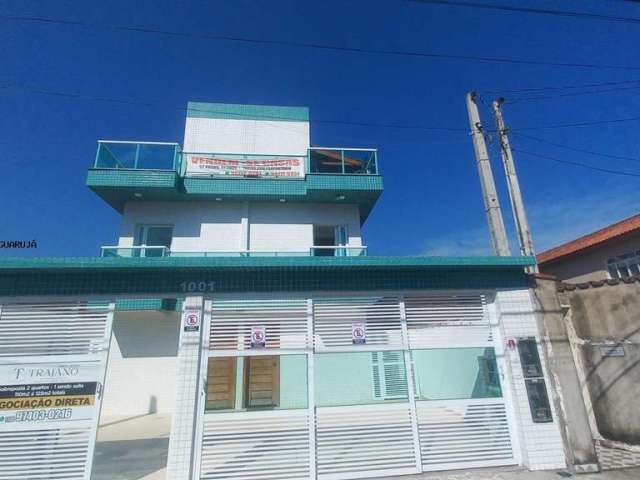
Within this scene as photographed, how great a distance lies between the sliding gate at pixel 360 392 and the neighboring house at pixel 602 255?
7884mm

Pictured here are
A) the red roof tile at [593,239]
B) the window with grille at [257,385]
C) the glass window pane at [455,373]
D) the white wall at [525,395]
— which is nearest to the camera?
the white wall at [525,395]

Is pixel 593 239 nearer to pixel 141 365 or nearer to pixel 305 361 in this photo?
pixel 305 361

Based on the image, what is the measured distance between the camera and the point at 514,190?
1028 cm

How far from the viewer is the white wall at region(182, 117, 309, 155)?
517 inches

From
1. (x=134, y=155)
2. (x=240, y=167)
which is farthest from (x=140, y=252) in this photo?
(x=240, y=167)

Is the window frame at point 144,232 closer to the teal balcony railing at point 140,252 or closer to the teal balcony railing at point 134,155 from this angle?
the teal balcony railing at point 140,252

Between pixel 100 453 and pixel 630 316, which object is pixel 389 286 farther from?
pixel 100 453

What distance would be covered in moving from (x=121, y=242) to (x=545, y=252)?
1641 cm

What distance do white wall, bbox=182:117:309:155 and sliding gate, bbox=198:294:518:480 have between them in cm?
913

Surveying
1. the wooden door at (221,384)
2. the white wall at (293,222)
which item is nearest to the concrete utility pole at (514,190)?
the white wall at (293,222)

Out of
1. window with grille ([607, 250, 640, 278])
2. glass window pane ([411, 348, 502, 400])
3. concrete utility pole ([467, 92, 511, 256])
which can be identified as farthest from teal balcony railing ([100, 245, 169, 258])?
window with grille ([607, 250, 640, 278])

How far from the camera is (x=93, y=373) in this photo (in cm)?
507

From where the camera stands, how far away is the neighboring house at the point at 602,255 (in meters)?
10.4

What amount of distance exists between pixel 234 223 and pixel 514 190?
9183 mm
